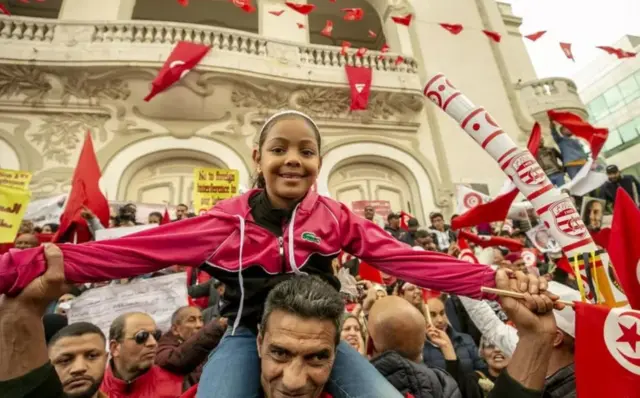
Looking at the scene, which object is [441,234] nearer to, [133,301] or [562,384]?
[133,301]

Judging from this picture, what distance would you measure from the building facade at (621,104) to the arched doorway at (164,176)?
75.5ft

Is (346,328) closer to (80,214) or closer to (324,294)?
(324,294)

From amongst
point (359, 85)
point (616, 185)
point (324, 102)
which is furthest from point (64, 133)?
point (616, 185)

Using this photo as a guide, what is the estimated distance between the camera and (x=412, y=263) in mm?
1547

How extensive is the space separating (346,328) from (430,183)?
7680mm

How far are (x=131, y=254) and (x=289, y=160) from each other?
25.6 inches

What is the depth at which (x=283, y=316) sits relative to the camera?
137cm

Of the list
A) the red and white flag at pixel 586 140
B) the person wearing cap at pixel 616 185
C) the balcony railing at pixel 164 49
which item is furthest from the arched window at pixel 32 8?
the person wearing cap at pixel 616 185

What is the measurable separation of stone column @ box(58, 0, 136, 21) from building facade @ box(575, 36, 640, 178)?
24556 millimetres

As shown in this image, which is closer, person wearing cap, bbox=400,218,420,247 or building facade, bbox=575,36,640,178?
person wearing cap, bbox=400,218,420,247

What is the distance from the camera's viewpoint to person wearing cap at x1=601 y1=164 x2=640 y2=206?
6.01 metres

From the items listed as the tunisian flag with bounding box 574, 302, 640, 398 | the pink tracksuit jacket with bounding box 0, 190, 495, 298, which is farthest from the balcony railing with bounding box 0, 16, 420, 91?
the tunisian flag with bounding box 574, 302, 640, 398

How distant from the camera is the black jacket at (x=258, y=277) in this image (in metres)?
1.55

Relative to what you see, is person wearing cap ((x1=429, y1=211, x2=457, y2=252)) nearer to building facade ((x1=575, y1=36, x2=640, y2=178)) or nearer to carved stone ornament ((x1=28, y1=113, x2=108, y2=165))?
carved stone ornament ((x1=28, y1=113, x2=108, y2=165))
